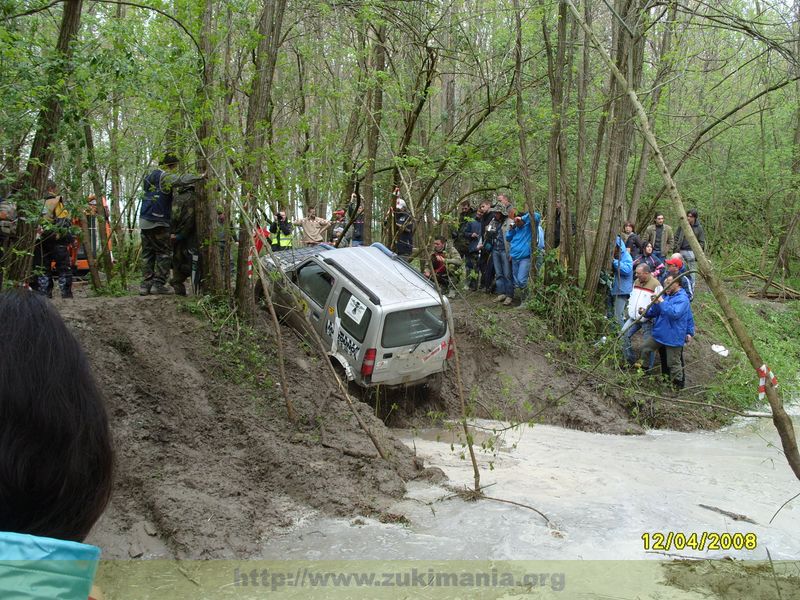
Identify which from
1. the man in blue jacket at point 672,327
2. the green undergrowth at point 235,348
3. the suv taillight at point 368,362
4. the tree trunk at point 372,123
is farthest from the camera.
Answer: the tree trunk at point 372,123

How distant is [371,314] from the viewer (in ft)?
32.9

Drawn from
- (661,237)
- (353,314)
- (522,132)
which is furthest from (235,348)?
(661,237)

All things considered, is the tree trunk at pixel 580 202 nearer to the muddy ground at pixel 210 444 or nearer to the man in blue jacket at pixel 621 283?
the man in blue jacket at pixel 621 283

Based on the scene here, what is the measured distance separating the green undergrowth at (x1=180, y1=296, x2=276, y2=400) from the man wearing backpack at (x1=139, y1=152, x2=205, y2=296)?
2.46 feet

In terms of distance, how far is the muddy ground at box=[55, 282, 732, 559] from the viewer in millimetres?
6215

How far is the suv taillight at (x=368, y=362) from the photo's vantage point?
33.1 feet

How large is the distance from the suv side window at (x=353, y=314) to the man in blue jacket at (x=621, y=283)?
5.99m

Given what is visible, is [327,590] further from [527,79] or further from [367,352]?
[527,79]

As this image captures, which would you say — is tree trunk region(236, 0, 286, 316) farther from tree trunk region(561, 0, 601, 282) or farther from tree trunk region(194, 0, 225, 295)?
tree trunk region(561, 0, 601, 282)

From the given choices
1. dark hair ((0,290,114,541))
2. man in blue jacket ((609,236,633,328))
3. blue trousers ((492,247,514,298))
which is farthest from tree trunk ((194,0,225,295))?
man in blue jacket ((609,236,633,328))

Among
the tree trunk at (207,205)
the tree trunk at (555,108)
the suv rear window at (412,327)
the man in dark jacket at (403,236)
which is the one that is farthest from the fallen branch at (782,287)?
the tree trunk at (207,205)

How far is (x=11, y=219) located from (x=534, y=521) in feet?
20.5

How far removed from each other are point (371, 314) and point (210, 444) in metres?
3.11

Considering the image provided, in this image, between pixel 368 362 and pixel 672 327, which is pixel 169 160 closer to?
pixel 368 362
